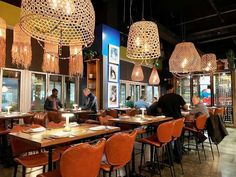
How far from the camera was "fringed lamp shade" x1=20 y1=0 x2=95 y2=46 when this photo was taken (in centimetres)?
223

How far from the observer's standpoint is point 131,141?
2.53m

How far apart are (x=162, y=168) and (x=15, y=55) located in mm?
4159

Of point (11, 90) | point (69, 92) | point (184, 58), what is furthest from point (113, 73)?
point (11, 90)

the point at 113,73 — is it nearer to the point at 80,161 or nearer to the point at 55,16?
the point at 55,16

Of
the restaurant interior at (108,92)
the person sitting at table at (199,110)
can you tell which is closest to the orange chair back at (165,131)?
the restaurant interior at (108,92)

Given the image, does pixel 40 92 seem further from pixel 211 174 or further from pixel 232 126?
pixel 232 126

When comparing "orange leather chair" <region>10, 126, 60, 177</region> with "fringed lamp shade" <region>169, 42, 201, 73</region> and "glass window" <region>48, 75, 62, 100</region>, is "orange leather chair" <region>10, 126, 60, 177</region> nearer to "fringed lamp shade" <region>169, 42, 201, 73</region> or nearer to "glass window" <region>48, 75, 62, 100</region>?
"fringed lamp shade" <region>169, 42, 201, 73</region>

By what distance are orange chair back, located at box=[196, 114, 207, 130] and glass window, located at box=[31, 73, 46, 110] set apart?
4.98 metres

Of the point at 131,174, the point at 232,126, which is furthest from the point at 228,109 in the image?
the point at 131,174

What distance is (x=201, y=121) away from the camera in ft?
15.4

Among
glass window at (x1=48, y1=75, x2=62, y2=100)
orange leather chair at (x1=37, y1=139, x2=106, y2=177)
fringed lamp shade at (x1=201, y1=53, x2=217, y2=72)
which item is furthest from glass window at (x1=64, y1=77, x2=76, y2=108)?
orange leather chair at (x1=37, y1=139, x2=106, y2=177)

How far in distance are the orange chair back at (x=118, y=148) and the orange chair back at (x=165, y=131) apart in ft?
3.05

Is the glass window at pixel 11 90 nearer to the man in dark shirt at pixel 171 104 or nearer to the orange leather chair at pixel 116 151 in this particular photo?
the man in dark shirt at pixel 171 104

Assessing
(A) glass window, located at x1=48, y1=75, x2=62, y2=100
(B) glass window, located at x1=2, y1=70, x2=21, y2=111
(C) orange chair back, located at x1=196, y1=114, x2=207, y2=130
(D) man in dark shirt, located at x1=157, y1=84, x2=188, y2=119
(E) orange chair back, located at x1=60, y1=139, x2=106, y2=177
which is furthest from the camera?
(A) glass window, located at x1=48, y1=75, x2=62, y2=100
